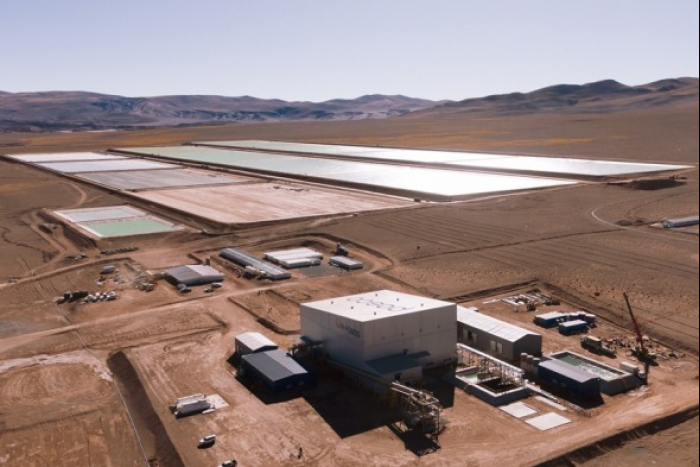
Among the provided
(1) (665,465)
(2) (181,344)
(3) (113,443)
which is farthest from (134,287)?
(1) (665,465)

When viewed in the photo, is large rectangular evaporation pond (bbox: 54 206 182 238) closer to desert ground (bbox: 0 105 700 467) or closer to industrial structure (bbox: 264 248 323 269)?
desert ground (bbox: 0 105 700 467)

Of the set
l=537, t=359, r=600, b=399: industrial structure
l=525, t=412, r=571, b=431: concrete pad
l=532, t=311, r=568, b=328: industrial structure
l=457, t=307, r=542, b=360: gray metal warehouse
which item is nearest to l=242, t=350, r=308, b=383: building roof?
l=457, t=307, r=542, b=360: gray metal warehouse

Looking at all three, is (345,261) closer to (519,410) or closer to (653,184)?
(519,410)

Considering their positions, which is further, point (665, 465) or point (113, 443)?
point (113, 443)

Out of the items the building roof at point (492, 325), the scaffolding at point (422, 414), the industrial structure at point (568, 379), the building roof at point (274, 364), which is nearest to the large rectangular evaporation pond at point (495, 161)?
the building roof at point (492, 325)

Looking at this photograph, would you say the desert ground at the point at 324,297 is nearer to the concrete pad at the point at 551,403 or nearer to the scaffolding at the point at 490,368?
the concrete pad at the point at 551,403

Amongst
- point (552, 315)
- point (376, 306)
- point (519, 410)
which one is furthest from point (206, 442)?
point (552, 315)

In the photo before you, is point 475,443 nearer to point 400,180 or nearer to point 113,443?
point 113,443
